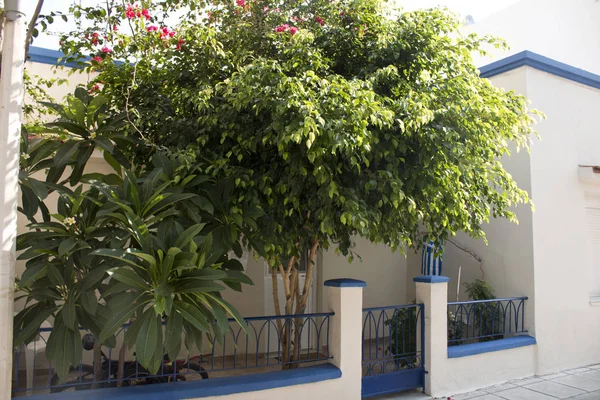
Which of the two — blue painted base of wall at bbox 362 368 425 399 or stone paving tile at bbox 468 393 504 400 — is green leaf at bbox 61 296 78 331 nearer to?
blue painted base of wall at bbox 362 368 425 399

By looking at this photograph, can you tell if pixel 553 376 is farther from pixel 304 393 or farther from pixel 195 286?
pixel 195 286

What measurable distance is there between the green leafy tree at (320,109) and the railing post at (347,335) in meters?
0.42

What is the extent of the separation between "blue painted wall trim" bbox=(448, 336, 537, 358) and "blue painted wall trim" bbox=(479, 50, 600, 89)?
3859 millimetres

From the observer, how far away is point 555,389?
644 cm

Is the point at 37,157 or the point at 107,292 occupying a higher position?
the point at 37,157

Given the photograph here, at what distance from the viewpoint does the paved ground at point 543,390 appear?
6.02 metres

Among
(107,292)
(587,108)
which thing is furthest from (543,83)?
(107,292)

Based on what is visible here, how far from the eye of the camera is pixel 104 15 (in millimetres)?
5496

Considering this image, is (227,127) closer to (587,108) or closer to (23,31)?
(23,31)

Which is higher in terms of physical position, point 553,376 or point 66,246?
point 66,246

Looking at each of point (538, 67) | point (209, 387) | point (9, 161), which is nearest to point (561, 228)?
point (538, 67)

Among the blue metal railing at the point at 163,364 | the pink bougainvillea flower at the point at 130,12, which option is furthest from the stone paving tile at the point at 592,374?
the pink bougainvillea flower at the point at 130,12

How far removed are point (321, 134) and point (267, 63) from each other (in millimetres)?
1002

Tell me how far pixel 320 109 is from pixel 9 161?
2254mm
